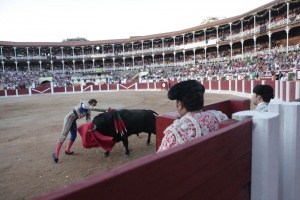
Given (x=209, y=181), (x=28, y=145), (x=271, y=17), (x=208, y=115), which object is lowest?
(x=28, y=145)

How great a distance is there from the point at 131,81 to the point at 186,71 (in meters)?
8.23

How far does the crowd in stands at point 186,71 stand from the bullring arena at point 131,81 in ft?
0.45

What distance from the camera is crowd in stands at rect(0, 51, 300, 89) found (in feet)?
62.9

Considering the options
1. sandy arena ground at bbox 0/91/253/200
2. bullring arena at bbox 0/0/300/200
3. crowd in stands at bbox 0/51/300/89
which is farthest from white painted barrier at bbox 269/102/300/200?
crowd in stands at bbox 0/51/300/89

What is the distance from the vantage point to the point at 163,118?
7.36ft

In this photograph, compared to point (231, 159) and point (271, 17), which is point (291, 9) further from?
point (231, 159)

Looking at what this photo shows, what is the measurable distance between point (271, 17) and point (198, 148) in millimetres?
30007

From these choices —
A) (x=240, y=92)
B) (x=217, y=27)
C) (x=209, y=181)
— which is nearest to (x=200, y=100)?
(x=209, y=181)

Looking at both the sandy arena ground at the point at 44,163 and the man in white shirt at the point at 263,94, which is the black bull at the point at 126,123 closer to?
the sandy arena ground at the point at 44,163

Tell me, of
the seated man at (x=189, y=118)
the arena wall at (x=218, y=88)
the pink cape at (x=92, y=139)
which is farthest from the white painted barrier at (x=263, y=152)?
the arena wall at (x=218, y=88)

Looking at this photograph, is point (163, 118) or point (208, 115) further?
point (163, 118)

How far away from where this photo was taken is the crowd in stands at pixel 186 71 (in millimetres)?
19161

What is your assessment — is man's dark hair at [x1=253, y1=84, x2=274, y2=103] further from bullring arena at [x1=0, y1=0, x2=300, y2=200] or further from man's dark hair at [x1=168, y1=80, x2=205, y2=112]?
man's dark hair at [x1=168, y1=80, x2=205, y2=112]

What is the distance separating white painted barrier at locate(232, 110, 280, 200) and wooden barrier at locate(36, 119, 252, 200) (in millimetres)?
43
